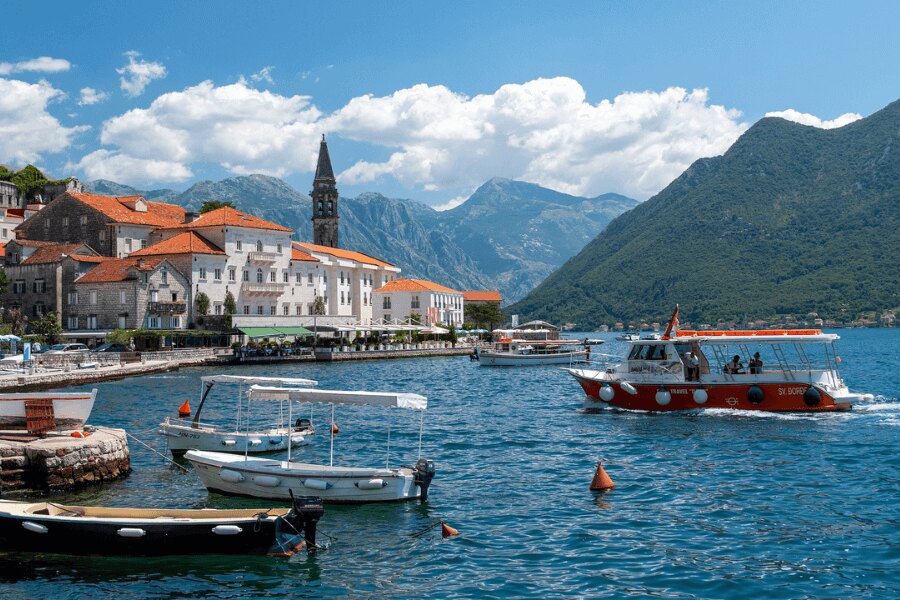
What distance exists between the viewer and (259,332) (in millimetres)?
86062

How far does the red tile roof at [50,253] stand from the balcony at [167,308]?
11.6 m

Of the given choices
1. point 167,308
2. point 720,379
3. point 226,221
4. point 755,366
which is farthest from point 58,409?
point 226,221

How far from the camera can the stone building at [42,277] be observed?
81.4 meters

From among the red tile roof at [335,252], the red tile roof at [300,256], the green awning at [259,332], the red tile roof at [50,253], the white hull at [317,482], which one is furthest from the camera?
the red tile roof at [335,252]

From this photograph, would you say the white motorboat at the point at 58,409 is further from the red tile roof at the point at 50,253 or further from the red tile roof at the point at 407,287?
the red tile roof at the point at 407,287

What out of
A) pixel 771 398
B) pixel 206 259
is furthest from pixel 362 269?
pixel 771 398

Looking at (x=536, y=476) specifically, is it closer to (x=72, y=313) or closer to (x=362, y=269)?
(x=72, y=313)

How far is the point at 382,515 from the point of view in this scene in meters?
19.5

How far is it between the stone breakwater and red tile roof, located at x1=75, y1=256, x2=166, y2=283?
6049cm

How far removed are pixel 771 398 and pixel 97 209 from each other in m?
77.6

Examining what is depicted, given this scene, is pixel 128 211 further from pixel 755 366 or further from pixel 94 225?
pixel 755 366

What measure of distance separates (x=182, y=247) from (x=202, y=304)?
6443 millimetres

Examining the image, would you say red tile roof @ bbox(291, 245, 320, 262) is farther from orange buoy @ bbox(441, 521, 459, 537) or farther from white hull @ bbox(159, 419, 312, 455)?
orange buoy @ bbox(441, 521, 459, 537)

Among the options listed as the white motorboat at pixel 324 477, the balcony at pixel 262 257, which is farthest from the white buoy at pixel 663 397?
the balcony at pixel 262 257
